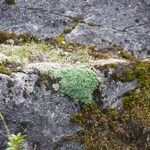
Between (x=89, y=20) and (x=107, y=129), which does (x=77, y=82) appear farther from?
(x=89, y=20)

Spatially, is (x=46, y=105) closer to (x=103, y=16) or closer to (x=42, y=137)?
(x=42, y=137)

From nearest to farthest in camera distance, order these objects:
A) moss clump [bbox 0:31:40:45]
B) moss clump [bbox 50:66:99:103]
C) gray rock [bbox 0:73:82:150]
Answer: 1. gray rock [bbox 0:73:82:150]
2. moss clump [bbox 50:66:99:103]
3. moss clump [bbox 0:31:40:45]

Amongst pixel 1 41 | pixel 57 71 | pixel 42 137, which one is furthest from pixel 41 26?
pixel 42 137

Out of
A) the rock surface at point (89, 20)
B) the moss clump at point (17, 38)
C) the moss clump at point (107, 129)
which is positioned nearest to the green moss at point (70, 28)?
the rock surface at point (89, 20)

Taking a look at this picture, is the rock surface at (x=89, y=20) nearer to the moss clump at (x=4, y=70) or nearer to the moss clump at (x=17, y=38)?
the moss clump at (x=17, y=38)

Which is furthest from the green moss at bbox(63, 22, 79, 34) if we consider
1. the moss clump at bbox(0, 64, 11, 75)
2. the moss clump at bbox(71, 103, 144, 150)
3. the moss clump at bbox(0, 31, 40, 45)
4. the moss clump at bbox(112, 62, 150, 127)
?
the moss clump at bbox(71, 103, 144, 150)

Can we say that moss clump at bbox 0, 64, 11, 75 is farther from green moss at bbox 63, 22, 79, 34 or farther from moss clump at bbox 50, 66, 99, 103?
green moss at bbox 63, 22, 79, 34

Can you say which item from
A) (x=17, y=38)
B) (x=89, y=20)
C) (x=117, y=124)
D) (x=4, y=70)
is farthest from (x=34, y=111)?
(x=89, y=20)
